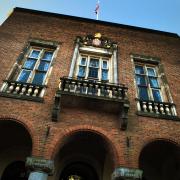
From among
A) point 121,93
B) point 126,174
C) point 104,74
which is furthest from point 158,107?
point 126,174

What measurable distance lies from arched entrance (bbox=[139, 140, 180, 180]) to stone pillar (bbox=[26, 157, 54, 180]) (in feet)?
12.2

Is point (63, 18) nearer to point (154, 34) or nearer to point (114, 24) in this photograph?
point (114, 24)

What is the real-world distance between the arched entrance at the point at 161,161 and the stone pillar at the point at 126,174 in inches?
56.8

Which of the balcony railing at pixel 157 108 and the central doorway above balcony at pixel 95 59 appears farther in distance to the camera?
the central doorway above balcony at pixel 95 59

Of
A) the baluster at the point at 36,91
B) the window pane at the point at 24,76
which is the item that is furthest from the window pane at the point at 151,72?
the window pane at the point at 24,76

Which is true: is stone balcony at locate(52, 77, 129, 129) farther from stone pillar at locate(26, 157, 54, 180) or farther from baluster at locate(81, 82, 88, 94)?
stone pillar at locate(26, 157, 54, 180)

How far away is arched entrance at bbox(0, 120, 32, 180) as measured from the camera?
941cm

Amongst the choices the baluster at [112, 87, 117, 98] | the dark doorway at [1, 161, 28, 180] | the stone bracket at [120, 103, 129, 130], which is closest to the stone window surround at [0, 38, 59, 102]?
the baluster at [112, 87, 117, 98]

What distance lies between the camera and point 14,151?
10016 millimetres

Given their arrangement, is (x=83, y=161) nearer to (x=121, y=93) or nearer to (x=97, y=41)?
(x=121, y=93)

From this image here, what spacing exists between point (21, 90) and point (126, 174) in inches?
211

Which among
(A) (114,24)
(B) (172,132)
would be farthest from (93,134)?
(A) (114,24)

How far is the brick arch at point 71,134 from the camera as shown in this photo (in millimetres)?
7786

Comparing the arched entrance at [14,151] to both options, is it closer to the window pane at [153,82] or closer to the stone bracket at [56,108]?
the stone bracket at [56,108]
